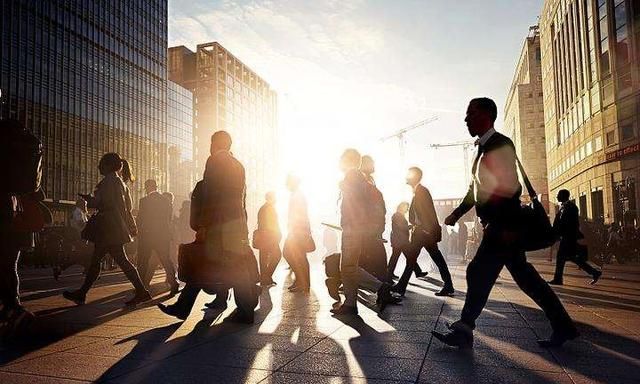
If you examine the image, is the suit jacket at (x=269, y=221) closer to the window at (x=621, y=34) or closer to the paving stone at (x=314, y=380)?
the paving stone at (x=314, y=380)

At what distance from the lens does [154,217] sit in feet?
24.9

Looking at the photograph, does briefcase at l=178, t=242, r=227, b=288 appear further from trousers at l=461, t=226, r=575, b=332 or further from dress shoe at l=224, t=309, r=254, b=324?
trousers at l=461, t=226, r=575, b=332

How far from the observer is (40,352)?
347 cm

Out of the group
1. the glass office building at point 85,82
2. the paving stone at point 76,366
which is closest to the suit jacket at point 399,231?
the paving stone at point 76,366

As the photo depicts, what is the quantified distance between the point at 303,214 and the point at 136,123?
75763 millimetres

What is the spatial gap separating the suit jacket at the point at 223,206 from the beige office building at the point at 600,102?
20087 mm

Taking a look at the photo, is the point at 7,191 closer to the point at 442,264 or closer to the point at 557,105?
the point at 442,264

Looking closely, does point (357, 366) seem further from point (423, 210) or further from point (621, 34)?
point (621, 34)

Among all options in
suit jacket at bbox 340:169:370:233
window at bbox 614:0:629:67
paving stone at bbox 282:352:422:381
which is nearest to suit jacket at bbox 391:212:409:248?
suit jacket at bbox 340:169:370:233

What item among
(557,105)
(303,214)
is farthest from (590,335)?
(557,105)

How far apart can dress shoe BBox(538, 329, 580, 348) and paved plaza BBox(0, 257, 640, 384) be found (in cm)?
5

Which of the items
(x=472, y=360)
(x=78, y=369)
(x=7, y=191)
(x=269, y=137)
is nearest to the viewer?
(x=78, y=369)

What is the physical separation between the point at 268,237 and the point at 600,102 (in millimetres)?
29990

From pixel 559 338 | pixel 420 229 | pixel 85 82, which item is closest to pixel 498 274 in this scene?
pixel 559 338
